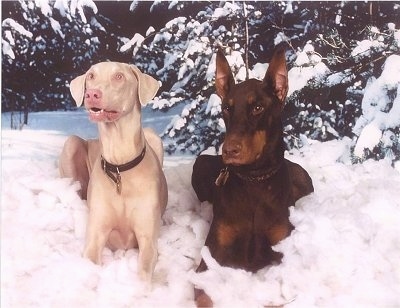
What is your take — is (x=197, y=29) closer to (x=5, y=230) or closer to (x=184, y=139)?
(x=184, y=139)

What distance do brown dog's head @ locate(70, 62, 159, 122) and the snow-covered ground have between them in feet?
0.92

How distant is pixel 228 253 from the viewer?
1.47 meters

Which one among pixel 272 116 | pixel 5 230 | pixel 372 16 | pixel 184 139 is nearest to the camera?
pixel 272 116

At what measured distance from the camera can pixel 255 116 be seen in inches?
54.9

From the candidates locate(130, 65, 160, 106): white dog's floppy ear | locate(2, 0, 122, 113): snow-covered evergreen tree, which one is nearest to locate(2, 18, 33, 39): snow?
locate(2, 0, 122, 113): snow-covered evergreen tree

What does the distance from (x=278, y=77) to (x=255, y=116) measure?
128 mm

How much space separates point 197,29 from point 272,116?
0.46 meters

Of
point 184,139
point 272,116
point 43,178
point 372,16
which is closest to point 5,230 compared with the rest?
point 43,178

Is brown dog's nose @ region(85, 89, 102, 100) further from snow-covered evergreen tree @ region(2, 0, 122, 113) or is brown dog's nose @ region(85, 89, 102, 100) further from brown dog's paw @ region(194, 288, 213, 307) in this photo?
brown dog's paw @ region(194, 288, 213, 307)

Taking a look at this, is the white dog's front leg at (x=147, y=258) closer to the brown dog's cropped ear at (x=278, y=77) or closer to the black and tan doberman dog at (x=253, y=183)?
the black and tan doberman dog at (x=253, y=183)

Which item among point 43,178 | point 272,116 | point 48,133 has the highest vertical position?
point 272,116

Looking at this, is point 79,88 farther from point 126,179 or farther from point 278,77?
point 278,77

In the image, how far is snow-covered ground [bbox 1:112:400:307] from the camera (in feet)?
4.61

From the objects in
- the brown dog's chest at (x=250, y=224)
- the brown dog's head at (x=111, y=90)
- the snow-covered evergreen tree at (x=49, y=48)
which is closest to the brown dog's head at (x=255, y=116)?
the brown dog's chest at (x=250, y=224)
